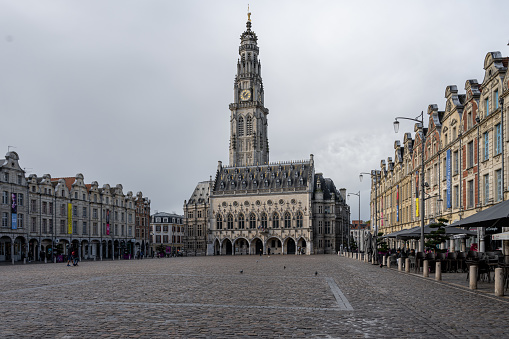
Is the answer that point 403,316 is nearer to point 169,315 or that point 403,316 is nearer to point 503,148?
point 169,315

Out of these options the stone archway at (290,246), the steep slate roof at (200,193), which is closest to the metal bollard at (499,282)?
the stone archway at (290,246)

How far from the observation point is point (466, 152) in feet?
123

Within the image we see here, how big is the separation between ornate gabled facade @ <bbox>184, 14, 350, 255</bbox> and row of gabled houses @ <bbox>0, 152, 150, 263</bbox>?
19973 millimetres

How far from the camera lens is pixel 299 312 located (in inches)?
485

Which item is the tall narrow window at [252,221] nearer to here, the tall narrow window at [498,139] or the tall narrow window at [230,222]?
the tall narrow window at [230,222]

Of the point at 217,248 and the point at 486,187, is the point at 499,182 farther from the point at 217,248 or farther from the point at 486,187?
the point at 217,248

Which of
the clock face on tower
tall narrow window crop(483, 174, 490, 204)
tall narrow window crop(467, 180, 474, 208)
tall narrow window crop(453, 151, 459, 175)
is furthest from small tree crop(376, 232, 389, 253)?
the clock face on tower

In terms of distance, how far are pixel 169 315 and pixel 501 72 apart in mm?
27337

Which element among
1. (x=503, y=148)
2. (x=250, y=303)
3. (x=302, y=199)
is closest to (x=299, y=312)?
(x=250, y=303)

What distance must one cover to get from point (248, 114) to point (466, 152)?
90.2m

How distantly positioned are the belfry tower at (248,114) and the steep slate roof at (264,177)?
282 inches

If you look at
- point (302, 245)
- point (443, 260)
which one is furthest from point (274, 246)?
point (443, 260)

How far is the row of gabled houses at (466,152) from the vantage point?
31531 mm

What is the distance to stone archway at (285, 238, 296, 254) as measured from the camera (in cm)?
10706
